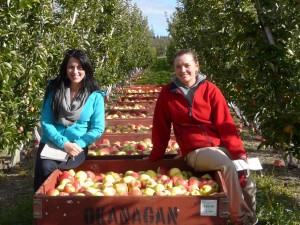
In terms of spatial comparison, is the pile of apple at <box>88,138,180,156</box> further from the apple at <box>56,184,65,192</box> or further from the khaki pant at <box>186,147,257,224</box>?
the apple at <box>56,184,65,192</box>

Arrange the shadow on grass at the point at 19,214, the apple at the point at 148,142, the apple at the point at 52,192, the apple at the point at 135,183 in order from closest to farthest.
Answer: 1. the apple at the point at 52,192
2. the apple at the point at 135,183
3. the shadow on grass at the point at 19,214
4. the apple at the point at 148,142

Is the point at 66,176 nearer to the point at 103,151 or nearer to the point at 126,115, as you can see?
the point at 103,151

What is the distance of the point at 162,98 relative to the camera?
4.15 metres

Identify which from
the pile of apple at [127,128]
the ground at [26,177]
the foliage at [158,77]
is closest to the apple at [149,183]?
the ground at [26,177]

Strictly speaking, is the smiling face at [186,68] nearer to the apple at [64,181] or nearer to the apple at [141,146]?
the apple at [64,181]

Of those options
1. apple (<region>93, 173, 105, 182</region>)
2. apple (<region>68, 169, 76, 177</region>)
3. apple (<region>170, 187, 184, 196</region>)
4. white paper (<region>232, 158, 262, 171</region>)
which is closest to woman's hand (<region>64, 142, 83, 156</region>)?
apple (<region>68, 169, 76, 177</region>)

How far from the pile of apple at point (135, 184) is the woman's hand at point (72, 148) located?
0.50 ft

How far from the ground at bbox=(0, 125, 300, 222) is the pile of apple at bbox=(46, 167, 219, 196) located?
6.55 ft

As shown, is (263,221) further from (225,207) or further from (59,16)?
(59,16)

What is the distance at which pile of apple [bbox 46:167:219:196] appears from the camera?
355 centimetres

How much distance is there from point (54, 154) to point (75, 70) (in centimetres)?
73

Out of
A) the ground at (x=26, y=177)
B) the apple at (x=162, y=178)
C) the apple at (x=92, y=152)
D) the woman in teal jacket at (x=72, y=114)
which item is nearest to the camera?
the apple at (x=162, y=178)

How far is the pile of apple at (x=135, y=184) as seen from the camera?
11.6ft

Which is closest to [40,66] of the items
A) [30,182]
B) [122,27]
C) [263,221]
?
[30,182]
